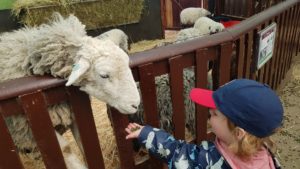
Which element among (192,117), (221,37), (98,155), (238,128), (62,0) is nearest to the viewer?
(238,128)

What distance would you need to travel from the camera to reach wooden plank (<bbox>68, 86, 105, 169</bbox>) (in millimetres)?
1501

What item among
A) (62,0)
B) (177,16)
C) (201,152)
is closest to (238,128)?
(201,152)

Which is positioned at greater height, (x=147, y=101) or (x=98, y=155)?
(x=147, y=101)

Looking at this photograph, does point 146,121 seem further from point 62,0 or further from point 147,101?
point 62,0

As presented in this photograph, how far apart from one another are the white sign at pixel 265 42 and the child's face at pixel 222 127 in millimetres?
1334

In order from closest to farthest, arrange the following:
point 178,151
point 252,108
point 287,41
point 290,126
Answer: point 252,108 < point 178,151 < point 290,126 < point 287,41

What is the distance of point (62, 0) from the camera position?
5.95m

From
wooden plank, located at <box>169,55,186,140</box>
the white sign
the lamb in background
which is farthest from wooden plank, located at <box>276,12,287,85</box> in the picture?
wooden plank, located at <box>169,55,186,140</box>

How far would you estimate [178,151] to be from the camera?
1.58 metres

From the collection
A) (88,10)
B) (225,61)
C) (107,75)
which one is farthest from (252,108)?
(88,10)

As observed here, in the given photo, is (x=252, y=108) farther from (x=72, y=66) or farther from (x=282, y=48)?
(x=282, y=48)

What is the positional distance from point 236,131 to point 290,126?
7.22 ft

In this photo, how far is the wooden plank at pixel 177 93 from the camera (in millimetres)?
1872

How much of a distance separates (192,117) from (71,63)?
1.37 metres
